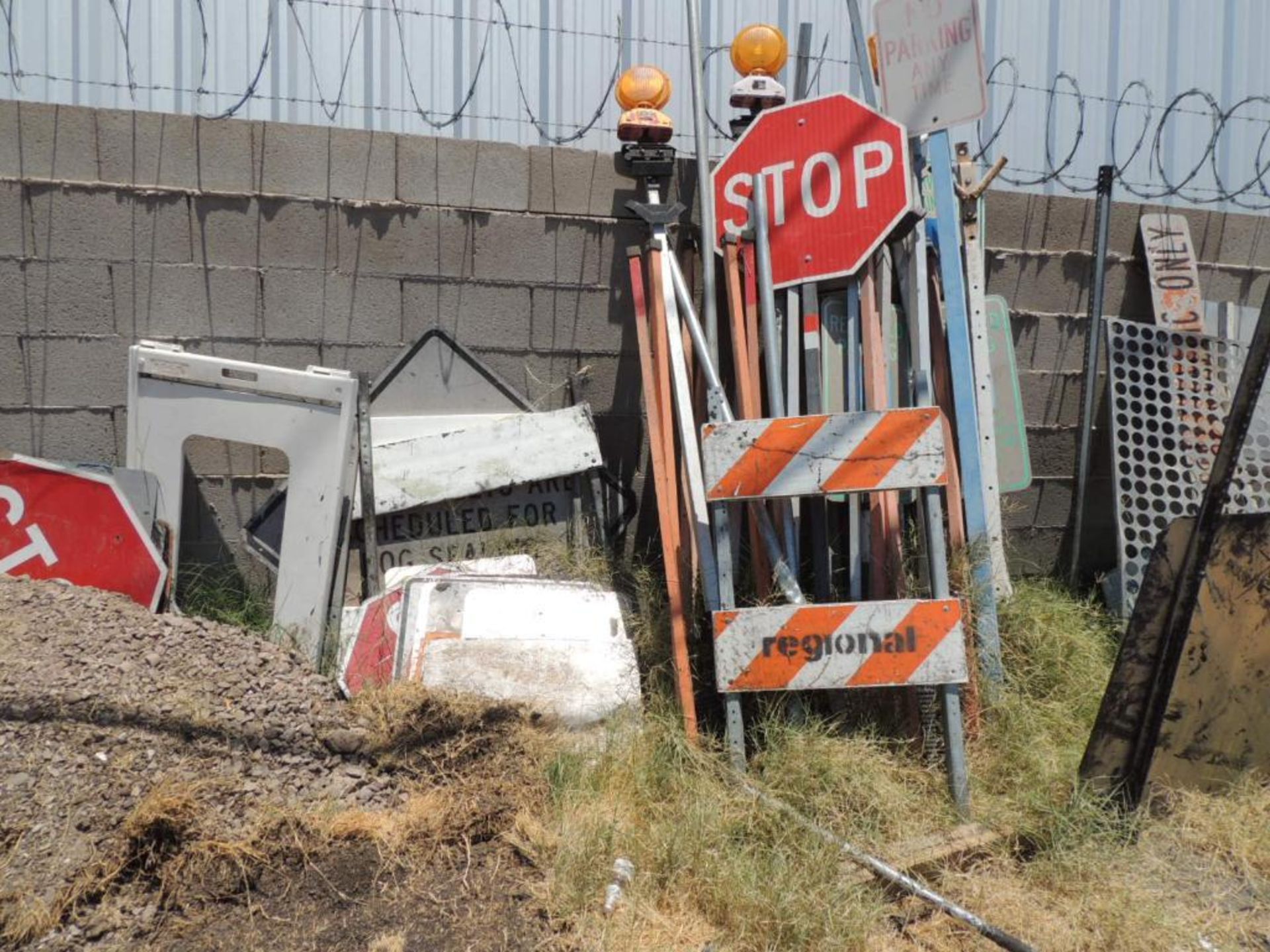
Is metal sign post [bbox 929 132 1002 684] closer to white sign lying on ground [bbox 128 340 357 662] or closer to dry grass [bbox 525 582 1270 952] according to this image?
dry grass [bbox 525 582 1270 952]

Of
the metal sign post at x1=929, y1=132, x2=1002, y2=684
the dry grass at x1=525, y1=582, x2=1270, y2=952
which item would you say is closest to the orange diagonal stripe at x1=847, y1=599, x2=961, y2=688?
the dry grass at x1=525, y1=582, x2=1270, y2=952

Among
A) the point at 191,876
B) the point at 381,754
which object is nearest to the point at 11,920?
the point at 191,876

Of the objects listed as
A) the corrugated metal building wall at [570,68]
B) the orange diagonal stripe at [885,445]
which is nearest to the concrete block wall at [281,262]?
the corrugated metal building wall at [570,68]

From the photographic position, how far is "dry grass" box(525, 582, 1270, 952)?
294 centimetres

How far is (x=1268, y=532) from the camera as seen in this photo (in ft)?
11.7

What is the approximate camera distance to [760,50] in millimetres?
4996

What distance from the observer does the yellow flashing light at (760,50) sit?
4.98 meters

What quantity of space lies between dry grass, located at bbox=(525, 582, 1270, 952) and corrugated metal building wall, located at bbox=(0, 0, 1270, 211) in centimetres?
303

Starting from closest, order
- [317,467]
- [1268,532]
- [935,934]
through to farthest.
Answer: [935,934]
[1268,532]
[317,467]

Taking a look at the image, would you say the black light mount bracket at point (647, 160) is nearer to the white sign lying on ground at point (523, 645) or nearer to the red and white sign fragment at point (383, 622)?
the red and white sign fragment at point (383, 622)

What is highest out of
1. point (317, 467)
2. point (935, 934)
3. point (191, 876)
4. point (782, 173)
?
point (782, 173)

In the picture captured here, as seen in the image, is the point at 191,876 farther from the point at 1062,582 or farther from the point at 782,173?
the point at 1062,582

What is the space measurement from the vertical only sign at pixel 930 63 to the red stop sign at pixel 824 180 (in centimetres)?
10

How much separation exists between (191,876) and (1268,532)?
3320mm
